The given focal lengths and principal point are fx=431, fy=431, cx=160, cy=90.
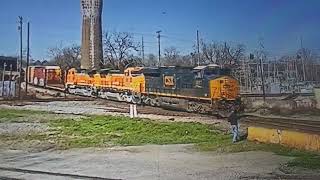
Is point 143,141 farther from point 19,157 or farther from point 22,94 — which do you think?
point 22,94

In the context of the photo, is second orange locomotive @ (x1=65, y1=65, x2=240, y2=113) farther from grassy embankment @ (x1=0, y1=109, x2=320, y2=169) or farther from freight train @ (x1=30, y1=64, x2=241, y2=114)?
grassy embankment @ (x1=0, y1=109, x2=320, y2=169)

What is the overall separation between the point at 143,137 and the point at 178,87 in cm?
866

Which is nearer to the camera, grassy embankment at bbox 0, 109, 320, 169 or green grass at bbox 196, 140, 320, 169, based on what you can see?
green grass at bbox 196, 140, 320, 169

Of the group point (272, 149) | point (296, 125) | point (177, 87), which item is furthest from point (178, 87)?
point (272, 149)

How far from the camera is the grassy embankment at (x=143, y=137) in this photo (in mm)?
8570

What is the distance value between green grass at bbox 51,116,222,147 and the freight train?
481 cm

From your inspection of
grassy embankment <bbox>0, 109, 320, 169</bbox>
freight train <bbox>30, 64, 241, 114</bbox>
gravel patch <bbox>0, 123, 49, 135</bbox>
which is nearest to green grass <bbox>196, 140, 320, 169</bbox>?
grassy embankment <bbox>0, 109, 320, 169</bbox>

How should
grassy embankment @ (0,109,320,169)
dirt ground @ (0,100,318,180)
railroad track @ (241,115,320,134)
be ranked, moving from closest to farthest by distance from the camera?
1. dirt ground @ (0,100,318,180)
2. grassy embankment @ (0,109,320,169)
3. railroad track @ (241,115,320,134)

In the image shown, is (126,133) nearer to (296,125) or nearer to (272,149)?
(296,125)

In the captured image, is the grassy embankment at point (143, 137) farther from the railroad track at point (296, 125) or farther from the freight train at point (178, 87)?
the freight train at point (178, 87)

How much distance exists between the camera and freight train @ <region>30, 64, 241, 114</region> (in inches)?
719

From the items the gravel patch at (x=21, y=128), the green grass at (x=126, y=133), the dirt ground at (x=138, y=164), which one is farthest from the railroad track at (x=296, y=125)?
the gravel patch at (x=21, y=128)

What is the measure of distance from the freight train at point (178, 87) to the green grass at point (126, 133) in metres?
4.81

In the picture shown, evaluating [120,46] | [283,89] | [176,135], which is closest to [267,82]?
[283,89]
